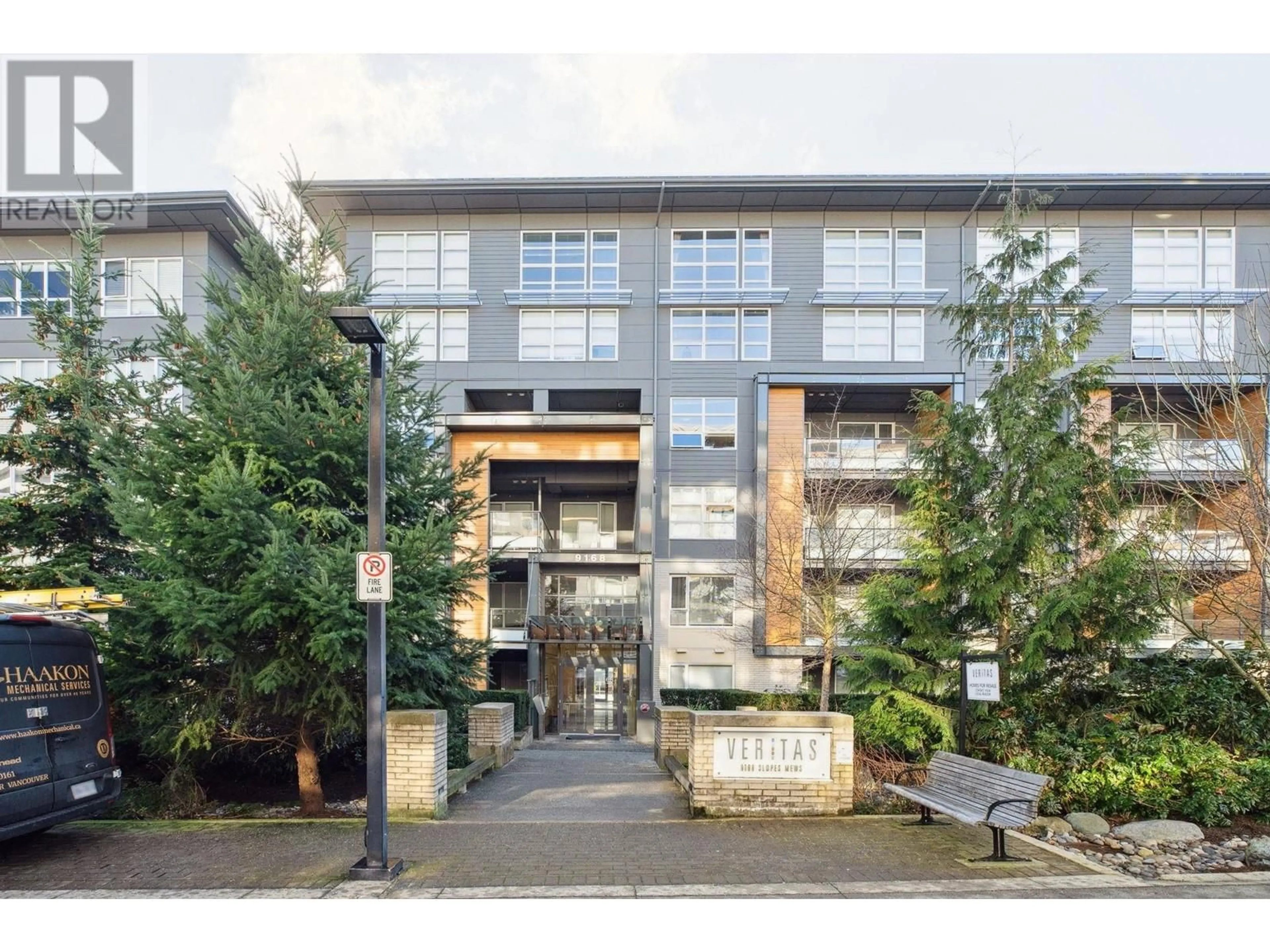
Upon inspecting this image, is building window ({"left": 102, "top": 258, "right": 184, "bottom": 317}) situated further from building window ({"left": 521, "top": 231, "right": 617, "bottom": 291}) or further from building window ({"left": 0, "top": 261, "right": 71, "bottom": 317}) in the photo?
building window ({"left": 521, "top": 231, "right": 617, "bottom": 291})

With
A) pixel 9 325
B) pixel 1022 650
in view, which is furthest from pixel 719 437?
pixel 9 325

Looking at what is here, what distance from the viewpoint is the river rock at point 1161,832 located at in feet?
26.2

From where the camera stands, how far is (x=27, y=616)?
7.25 metres

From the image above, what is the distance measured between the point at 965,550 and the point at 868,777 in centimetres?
343

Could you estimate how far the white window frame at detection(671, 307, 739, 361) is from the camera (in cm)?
2766

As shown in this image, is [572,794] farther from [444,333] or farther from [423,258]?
[423,258]

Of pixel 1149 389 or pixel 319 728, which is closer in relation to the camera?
pixel 319 728

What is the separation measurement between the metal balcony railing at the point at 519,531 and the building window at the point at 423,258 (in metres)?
8.81

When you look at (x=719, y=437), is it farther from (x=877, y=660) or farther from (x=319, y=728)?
(x=319, y=728)

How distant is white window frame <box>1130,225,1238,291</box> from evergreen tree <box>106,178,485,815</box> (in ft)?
93.1

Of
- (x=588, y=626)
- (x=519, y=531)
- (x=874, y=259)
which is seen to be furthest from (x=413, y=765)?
(x=874, y=259)

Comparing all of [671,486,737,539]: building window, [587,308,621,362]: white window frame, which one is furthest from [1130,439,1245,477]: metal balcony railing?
[587,308,621,362]: white window frame

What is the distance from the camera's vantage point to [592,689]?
27.7 meters

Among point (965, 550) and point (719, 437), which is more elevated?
point (719, 437)
